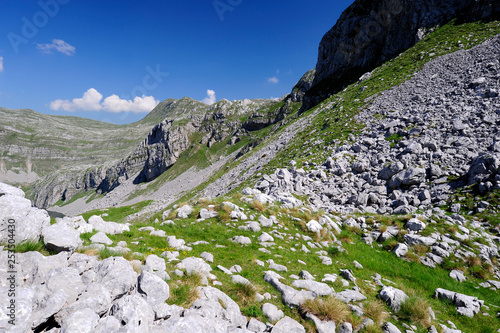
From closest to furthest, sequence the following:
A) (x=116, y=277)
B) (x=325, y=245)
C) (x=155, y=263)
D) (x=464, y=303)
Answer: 1. (x=116, y=277)
2. (x=155, y=263)
3. (x=464, y=303)
4. (x=325, y=245)

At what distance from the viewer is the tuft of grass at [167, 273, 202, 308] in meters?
5.44

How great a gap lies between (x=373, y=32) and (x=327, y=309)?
309 ft

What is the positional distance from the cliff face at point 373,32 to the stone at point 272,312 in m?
68.9

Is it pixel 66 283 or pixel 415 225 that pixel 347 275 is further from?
pixel 66 283

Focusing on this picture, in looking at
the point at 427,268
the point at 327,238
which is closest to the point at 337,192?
the point at 327,238

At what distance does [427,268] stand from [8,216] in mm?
16620

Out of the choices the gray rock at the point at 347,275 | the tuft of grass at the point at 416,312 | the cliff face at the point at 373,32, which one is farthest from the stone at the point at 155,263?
the cliff face at the point at 373,32

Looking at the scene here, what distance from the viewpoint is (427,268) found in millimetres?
10812

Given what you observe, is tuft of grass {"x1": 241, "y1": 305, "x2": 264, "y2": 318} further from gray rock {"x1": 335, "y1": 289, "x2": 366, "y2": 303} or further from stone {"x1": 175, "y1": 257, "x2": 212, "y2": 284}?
gray rock {"x1": 335, "y1": 289, "x2": 366, "y2": 303}

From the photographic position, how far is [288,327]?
557cm

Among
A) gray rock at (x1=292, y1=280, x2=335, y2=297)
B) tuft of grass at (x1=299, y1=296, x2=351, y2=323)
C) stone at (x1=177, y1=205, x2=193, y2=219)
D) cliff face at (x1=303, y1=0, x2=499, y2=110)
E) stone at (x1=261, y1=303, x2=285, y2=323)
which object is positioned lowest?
gray rock at (x1=292, y1=280, x2=335, y2=297)

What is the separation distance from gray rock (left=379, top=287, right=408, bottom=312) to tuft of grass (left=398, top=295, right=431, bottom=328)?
0.14 meters

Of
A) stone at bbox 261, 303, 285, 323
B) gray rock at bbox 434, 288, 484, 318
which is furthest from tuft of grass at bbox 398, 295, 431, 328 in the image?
stone at bbox 261, 303, 285, 323

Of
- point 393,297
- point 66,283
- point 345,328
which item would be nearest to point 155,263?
point 66,283
